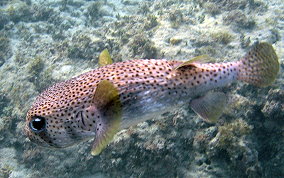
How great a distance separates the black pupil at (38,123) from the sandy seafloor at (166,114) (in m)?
2.59

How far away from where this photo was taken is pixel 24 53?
32.0 ft

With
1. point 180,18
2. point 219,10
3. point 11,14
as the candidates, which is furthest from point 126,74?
point 11,14

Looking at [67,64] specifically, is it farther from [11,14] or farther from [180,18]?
[11,14]

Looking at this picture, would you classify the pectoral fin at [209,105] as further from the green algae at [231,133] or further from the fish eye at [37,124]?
the green algae at [231,133]

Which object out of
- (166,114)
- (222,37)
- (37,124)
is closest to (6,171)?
(166,114)

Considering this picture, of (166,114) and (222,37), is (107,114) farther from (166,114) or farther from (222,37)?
(222,37)

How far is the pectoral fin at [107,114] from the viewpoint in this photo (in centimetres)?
221

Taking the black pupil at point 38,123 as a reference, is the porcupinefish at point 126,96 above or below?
above

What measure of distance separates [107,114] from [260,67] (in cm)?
214

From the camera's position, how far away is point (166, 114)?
5.06 metres

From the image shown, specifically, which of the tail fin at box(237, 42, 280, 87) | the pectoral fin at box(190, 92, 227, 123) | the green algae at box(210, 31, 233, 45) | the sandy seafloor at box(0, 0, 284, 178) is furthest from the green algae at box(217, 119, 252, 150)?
the green algae at box(210, 31, 233, 45)

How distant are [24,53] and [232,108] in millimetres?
8556

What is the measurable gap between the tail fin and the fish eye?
241 centimetres

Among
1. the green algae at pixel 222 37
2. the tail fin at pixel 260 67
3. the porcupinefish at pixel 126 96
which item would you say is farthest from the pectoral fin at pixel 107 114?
the green algae at pixel 222 37
